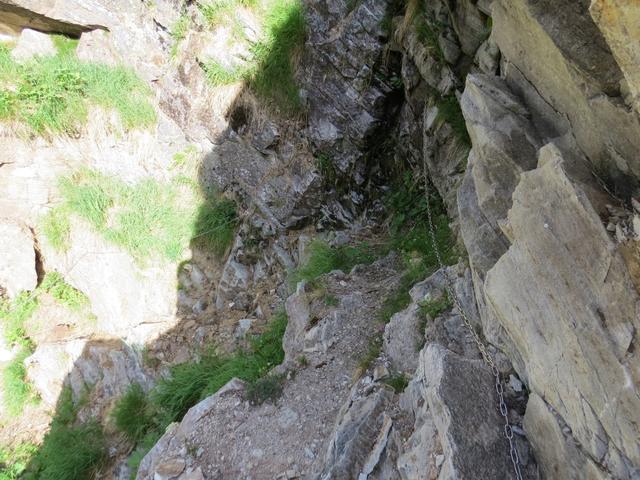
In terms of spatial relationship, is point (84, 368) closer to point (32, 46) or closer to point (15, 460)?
point (15, 460)

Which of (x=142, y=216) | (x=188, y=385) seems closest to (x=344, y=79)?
(x=142, y=216)

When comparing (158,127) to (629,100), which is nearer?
(629,100)

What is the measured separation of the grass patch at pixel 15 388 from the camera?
7418 millimetres

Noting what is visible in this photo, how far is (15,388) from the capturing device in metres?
7.45

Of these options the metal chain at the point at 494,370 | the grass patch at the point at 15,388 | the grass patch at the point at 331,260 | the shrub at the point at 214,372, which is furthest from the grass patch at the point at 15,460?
the metal chain at the point at 494,370

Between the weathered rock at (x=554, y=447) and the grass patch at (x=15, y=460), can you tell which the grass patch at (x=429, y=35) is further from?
the grass patch at (x=15, y=460)

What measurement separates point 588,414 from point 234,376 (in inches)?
169

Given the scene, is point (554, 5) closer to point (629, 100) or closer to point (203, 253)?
point (629, 100)

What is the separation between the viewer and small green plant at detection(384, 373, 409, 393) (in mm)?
4113

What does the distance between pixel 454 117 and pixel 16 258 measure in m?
7.78

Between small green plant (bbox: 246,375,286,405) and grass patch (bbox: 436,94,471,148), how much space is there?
12.3 ft

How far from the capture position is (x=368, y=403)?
397cm

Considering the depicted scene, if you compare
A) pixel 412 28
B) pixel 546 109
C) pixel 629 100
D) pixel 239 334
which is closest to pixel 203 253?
pixel 239 334

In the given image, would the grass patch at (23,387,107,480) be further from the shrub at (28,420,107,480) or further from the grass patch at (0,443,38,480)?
the grass patch at (0,443,38,480)
